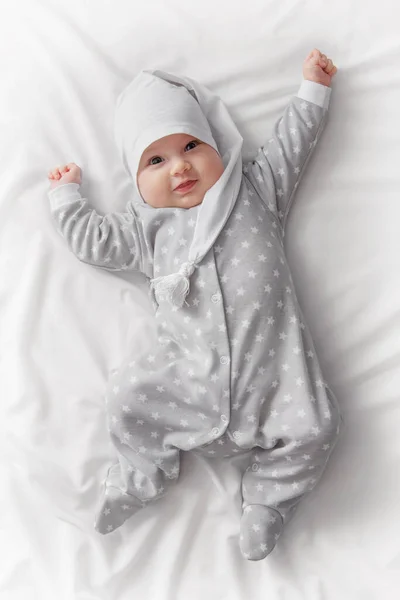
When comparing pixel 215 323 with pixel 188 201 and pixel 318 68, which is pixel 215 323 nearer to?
pixel 188 201

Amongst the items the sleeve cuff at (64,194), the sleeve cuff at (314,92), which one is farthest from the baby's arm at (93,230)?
the sleeve cuff at (314,92)

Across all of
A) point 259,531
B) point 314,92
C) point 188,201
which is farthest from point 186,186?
point 259,531

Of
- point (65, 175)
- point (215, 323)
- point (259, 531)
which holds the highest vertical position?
point (65, 175)

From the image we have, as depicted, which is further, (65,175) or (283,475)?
(65,175)

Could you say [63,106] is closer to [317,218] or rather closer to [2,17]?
[2,17]

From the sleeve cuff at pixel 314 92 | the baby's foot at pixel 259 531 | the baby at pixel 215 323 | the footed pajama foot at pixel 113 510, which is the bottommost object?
the baby's foot at pixel 259 531

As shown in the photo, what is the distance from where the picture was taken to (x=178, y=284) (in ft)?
4.44

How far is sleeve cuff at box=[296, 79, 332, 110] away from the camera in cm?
141

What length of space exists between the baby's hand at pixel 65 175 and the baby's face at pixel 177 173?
0.15 meters

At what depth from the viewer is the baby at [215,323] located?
52.8 inches

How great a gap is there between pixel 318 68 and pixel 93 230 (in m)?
0.55

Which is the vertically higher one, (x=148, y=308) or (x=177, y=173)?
(x=177, y=173)

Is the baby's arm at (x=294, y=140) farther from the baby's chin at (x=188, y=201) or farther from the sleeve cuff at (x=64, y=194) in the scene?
the sleeve cuff at (x=64, y=194)

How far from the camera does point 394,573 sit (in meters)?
1.31
